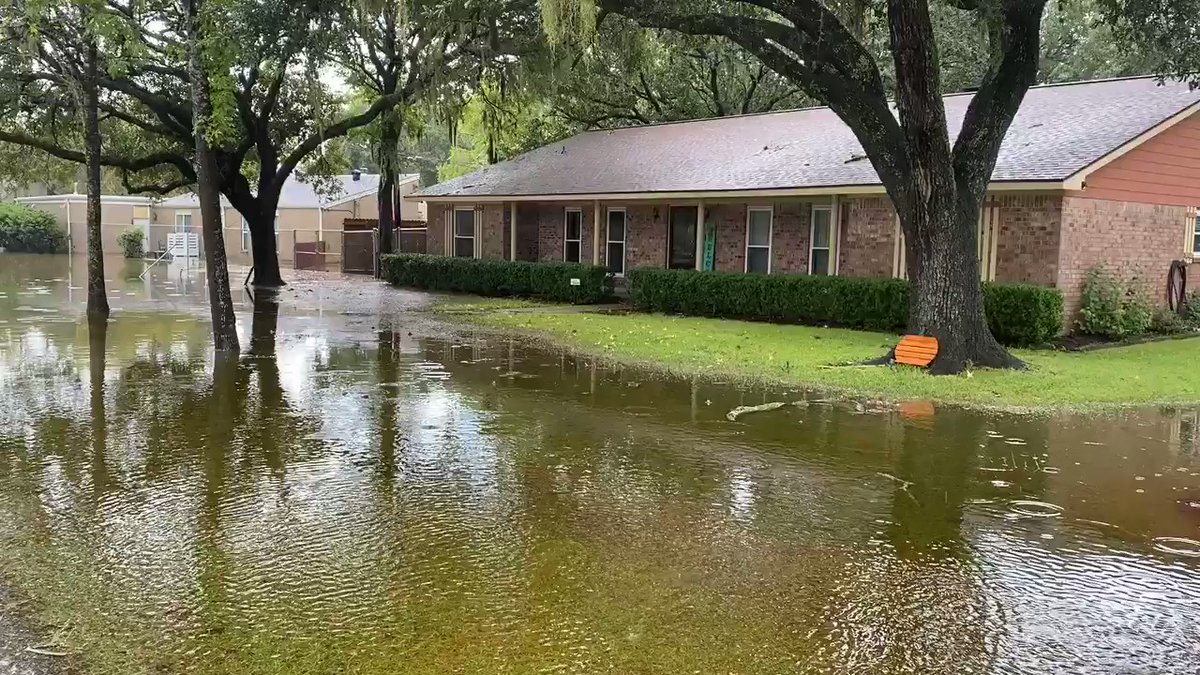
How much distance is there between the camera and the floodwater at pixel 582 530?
402 centimetres

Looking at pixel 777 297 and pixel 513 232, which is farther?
pixel 513 232

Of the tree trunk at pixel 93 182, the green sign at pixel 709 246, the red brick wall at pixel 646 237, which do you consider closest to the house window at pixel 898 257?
the green sign at pixel 709 246

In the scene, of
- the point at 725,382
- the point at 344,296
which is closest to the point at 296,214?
the point at 344,296

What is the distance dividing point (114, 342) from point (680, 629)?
11708 mm

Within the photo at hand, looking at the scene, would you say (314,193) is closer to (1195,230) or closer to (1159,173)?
(1159,173)

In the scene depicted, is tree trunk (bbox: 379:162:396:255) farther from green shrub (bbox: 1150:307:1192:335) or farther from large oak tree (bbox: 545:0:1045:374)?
green shrub (bbox: 1150:307:1192:335)

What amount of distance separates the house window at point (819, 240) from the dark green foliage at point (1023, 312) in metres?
4.35

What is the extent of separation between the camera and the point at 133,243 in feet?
144

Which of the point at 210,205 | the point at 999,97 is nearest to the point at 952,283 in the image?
the point at 999,97

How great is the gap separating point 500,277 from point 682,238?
14.8 ft

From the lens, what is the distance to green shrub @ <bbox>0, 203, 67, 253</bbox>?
155 ft

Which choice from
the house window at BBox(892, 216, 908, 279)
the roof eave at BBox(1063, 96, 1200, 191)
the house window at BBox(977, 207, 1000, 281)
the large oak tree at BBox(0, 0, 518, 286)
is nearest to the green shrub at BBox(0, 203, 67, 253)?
the large oak tree at BBox(0, 0, 518, 286)

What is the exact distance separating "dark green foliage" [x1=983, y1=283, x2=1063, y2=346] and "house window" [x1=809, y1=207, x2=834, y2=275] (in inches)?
171

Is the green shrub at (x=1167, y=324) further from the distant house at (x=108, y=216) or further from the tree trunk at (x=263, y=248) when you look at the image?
the distant house at (x=108, y=216)
